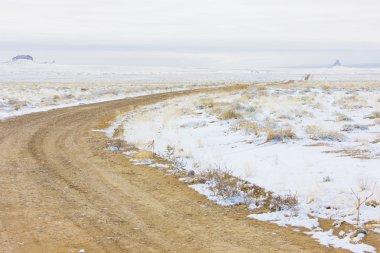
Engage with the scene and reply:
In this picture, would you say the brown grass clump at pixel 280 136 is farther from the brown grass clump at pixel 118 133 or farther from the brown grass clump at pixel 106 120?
the brown grass clump at pixel 106 120

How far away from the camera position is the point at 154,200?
7.89m

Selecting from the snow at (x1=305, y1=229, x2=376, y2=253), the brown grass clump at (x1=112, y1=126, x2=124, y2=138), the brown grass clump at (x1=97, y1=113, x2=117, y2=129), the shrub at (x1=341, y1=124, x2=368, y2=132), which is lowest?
the brown grass clump at (x1=97, y1=113, x2=117, y2=129)

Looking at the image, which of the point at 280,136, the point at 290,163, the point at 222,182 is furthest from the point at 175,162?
the point at 280,136

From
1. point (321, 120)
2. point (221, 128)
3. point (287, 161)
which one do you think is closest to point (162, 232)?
point (287, 161)

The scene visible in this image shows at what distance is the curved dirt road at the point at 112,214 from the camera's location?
5766 mm

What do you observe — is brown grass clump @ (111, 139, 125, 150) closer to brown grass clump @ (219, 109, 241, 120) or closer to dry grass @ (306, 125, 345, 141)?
dry grass @ (306, 125, 345, 141)

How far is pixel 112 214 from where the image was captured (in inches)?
275

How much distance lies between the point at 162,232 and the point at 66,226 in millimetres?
1511

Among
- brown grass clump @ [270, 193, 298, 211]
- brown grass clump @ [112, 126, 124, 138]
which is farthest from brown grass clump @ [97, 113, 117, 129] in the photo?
brown grass clump @ [270, 193, 298, 211]

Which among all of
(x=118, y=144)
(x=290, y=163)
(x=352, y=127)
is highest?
(x=352, y=127)

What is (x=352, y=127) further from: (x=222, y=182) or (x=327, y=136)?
(x=222, y=182)

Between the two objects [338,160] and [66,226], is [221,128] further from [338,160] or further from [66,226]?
[66,226]

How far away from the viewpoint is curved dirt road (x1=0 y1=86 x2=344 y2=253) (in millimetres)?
5766

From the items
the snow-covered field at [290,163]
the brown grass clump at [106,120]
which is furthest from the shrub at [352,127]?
the brown grass clump at [106,120]
